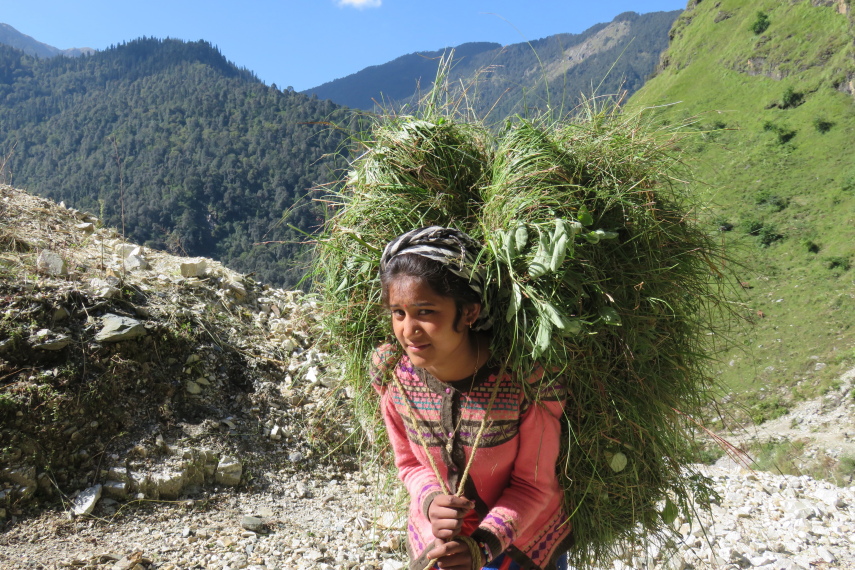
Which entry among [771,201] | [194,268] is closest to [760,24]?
[771,201]

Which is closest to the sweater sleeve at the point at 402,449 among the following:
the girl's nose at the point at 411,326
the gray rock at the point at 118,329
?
the girl's nose at the point at 411,326

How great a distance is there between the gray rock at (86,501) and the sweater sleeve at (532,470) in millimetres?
2418

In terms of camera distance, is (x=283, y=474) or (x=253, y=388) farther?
(x=253, y=388)

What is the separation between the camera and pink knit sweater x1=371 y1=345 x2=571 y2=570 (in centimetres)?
160

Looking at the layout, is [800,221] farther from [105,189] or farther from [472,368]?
[105,189]

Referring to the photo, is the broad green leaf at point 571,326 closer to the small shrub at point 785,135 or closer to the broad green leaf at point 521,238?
the broad green leaf at point 521,238

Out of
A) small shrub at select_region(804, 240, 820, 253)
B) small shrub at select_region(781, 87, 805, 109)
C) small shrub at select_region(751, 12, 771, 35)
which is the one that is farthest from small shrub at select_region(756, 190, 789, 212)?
small shrub at select_region(751, 12, 771, 35)

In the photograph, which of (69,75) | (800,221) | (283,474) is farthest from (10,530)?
(69,75)

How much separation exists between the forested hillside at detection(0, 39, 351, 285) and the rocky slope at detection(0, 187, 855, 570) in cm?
141

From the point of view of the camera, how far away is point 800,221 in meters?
31.4

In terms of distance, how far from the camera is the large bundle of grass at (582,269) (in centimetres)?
151

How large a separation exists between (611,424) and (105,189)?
4913 cm

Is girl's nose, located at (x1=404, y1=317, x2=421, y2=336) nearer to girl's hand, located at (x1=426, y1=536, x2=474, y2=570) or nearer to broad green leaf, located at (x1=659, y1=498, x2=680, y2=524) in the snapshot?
girl's hand, located at (x1=426, y1=536, x2=474, y2=570)

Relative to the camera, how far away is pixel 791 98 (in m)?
43.6
